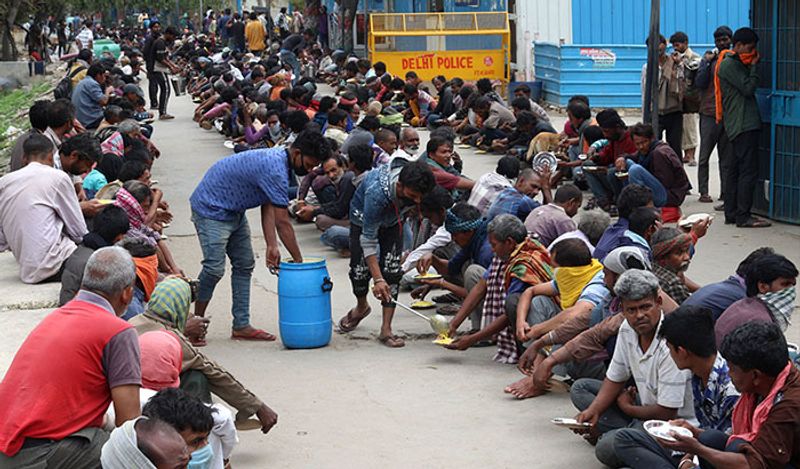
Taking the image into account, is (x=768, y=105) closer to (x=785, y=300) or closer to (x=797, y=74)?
(x=797, y=74)

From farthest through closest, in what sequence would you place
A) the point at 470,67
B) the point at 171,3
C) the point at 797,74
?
the point at 171,3
the point at 470,67
the point at 797,74

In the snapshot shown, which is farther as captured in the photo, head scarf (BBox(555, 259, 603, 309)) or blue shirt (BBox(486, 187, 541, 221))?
blue shirt (BBox(486, 187, 541, 221))

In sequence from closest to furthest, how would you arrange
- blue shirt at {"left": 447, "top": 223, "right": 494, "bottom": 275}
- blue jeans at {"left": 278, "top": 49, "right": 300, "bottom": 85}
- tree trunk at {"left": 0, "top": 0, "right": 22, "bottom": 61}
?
blue shirt at {"left": 447, "top": 223, "right": 494, "bottom": 275} < blue jeans at {"left": 278, "top": 49, "right": 300, "bottom": 85} < tree trunk at {"left": 0, "top": 0, "right": 22, "bottom": 61}

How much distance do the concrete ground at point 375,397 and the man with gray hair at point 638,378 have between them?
0.29 m

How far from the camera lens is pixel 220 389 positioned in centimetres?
607

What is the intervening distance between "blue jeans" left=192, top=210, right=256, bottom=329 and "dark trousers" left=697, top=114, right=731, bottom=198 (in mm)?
5826

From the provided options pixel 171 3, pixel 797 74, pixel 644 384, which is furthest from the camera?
pixel 171 3

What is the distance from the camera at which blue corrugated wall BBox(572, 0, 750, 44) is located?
2214cm

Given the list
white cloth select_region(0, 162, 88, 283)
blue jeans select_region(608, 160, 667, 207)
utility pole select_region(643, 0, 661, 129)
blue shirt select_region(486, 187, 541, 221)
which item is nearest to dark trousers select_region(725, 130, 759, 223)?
utility pole select_region(643, 0, 661, 129)

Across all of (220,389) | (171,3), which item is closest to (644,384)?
(220,389)


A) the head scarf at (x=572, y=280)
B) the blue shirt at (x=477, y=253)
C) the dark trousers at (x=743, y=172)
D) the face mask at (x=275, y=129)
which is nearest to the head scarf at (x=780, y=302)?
the head scarf at (x=572, y=280)

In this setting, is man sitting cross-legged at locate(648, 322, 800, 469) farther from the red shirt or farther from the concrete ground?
the red shirt

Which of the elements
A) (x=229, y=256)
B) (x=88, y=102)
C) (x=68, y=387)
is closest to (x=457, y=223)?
(x=229, y=256)

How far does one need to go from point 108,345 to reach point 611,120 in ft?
27.4
